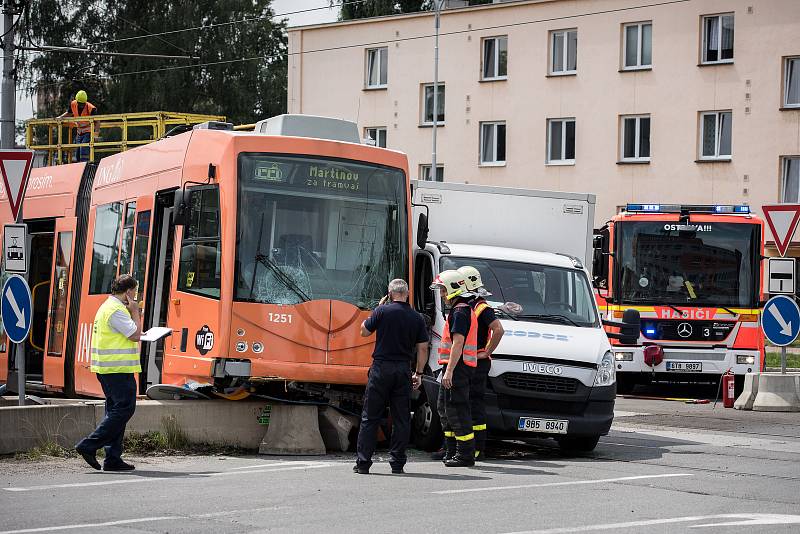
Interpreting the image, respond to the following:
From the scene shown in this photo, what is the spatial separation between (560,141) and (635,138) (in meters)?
2.73

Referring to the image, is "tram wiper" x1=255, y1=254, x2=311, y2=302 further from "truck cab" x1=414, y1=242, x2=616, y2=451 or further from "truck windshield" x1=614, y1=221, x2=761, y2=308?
"truck windshield" x1=614, y1=221, x2=761, y2=308

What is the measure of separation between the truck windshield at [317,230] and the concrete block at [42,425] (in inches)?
74.4

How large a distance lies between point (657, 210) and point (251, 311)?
35.8 feet

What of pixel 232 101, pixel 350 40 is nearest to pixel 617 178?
pixel 350 40

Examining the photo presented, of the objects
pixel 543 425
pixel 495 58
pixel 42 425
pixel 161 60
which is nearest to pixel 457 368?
pixel 543 425

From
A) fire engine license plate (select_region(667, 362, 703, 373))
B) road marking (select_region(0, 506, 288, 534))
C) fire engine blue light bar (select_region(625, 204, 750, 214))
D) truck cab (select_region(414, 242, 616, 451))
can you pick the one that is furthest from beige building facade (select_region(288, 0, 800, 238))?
road marking (select_region(0, 506, 288, 534))

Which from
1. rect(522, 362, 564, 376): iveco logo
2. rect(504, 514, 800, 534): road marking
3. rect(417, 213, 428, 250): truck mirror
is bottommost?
rect(504, 514, 800, 534): road marking

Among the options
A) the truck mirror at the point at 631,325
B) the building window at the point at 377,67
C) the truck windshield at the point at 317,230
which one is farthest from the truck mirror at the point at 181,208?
the building window at the point at 377,67

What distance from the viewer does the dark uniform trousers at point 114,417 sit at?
12539 mm

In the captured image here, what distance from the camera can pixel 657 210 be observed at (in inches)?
914

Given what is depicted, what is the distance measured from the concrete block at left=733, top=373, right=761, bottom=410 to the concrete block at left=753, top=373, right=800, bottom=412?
9 cm

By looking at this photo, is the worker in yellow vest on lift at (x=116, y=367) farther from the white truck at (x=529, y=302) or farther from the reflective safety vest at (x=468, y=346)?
the white truck at (x=529, y=302)

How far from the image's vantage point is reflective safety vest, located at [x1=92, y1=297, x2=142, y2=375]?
1274 centimetres

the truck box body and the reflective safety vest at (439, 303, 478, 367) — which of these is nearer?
the reflective safety vest at (439, 303, 478, 367)
